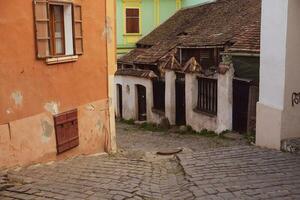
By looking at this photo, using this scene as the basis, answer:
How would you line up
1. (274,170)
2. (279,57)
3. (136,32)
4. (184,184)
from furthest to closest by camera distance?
1. (136,32)
2. (279,57)
3. (274,170)
4. (184,184)

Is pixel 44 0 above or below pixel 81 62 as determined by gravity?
above

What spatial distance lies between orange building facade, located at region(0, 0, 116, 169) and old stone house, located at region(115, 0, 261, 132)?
5695 mm

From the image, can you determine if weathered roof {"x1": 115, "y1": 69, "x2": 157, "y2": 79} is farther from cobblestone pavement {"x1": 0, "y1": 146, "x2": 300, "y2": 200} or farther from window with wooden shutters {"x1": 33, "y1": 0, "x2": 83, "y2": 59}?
cobblestone pavement {"x1": 0, "y1": 146, "x2": 300, "y2": 200}

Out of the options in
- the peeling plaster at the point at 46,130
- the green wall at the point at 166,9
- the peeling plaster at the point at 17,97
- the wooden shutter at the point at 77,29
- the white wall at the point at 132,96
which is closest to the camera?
the peeling plaster at the point at 17,97

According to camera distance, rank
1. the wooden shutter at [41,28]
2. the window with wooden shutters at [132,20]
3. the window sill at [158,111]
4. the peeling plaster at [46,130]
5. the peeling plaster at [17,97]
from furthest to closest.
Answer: the window with wooden shutters at [132,20] < the window sill at [158,111] < the peeling plaster at [46,130] < the wooden shutter at [41,28] < the peeling plaster at [17,97]

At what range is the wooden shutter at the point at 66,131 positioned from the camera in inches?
327

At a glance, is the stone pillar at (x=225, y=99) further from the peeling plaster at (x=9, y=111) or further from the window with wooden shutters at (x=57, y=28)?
the peeling plaster at (x=9, y=111)

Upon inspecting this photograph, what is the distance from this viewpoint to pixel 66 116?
28.0 feet

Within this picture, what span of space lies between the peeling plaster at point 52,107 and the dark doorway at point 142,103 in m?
14.2

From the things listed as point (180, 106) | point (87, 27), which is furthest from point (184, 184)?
point (180, 106)

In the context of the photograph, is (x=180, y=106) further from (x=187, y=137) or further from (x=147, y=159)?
(x=147, y=159)

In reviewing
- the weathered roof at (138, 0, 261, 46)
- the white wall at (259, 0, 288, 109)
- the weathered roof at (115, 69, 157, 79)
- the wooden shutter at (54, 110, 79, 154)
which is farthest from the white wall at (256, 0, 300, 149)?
the weathered roof at (115, 69, 157, 79)

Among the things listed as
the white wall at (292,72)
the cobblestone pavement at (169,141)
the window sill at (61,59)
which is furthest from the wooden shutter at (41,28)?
the cobblestone pavement at (169,141)

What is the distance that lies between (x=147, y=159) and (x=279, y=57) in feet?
10.8
